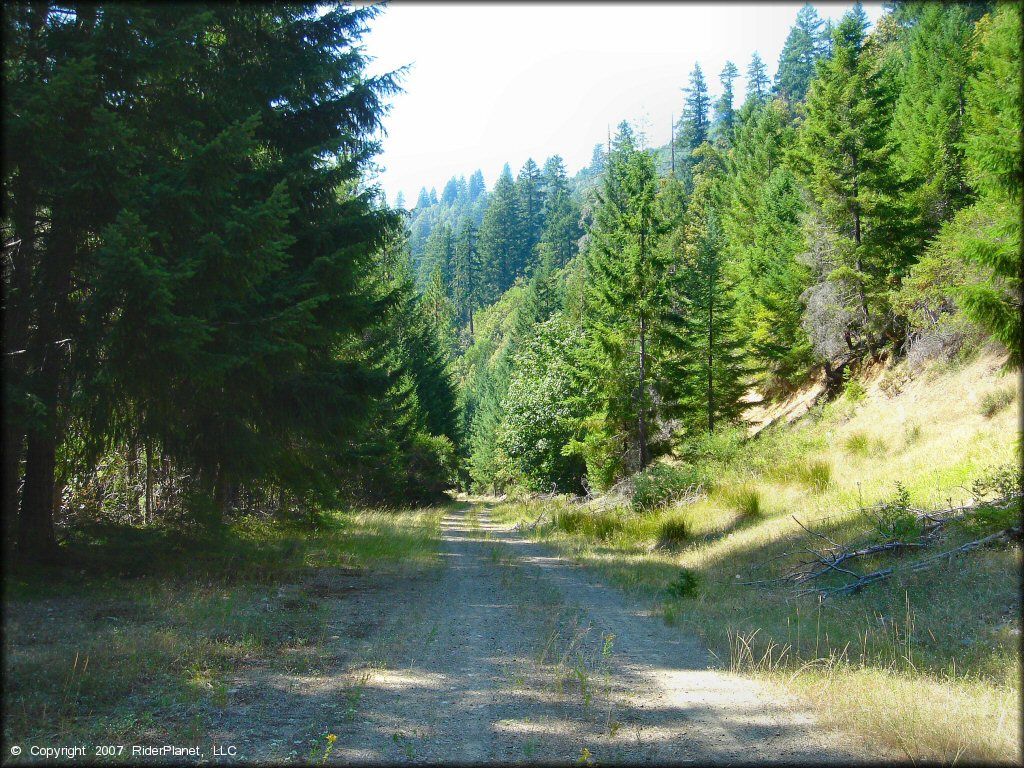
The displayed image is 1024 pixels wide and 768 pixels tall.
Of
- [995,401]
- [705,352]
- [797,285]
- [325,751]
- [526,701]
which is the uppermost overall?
[797,285]

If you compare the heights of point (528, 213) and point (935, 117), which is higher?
point (528, 213)

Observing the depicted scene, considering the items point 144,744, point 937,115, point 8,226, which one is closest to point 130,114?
point 8,226

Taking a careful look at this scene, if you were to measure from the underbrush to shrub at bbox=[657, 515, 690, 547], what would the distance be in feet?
24.1

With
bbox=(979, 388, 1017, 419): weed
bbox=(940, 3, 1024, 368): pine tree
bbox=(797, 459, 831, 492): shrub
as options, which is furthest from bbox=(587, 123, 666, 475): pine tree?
bbox=(940, 3, 1024, 368): pine tree

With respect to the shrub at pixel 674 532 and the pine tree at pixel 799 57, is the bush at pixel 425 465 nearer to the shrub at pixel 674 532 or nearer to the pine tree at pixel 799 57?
the shrub at pixel 674 532

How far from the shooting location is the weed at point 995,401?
40.8ft

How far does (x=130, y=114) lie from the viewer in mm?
8391

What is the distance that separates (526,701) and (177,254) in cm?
698

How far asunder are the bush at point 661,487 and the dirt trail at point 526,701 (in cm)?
1004

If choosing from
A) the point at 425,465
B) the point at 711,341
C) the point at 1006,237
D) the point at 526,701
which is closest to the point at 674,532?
the point at 1006,237

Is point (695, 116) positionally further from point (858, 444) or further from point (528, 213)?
point (858, 444)

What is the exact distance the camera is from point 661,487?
60.2ft

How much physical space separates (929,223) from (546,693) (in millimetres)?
24714

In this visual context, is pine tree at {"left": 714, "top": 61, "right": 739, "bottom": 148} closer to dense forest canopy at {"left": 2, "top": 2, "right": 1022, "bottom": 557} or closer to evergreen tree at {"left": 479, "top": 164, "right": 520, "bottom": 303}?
evergreen tree at {"left": 479, "top": 164, "right": 520, "bottom": 303}
